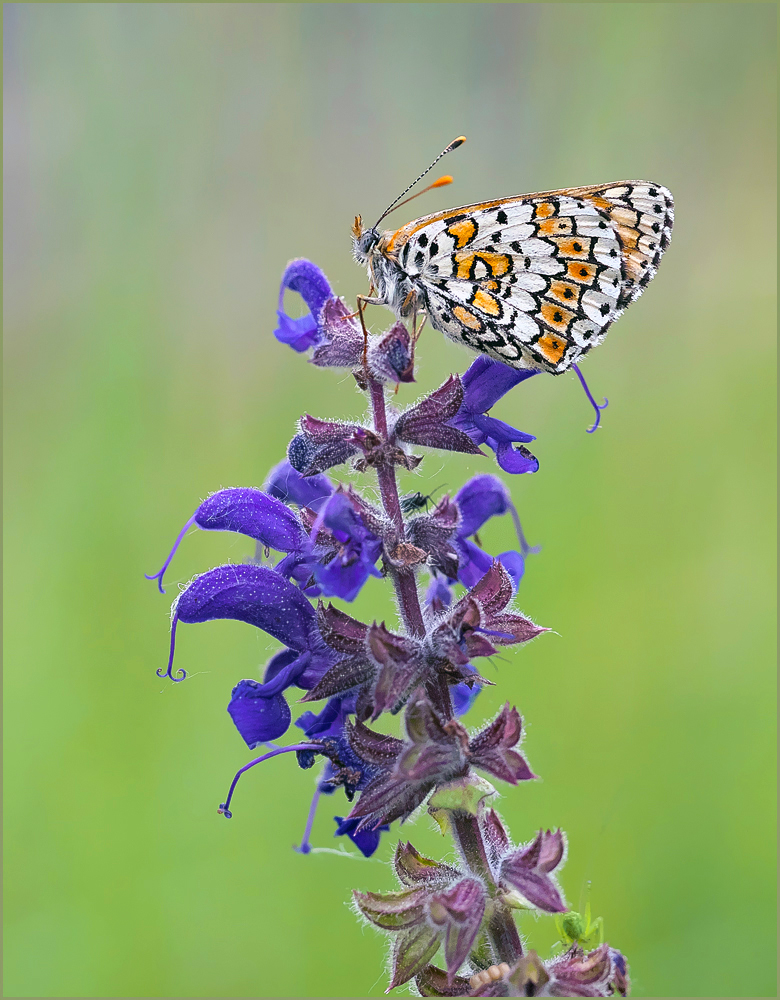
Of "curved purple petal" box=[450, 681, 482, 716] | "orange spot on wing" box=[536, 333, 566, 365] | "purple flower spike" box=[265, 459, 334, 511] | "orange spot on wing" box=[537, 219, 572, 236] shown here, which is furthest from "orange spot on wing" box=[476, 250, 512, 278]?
"curved purple petal" box=[450, 681, 482, 716]

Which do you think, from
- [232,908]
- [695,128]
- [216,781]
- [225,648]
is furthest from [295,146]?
[232,908]

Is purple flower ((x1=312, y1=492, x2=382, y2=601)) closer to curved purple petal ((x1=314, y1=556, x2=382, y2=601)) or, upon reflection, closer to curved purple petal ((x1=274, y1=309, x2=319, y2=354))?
curved purple petal ((x1=314, y1=556, x2=382, y2=601))

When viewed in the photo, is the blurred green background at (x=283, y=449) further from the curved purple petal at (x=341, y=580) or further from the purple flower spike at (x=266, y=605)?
the curved purple petal at (x=341, y=580)

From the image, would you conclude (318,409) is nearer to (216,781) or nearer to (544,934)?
(216,781)

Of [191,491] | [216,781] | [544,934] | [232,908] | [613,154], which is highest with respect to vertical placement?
[613,154]

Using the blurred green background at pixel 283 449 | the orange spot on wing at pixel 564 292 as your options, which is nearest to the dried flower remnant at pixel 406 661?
the orange spot on wing at pixel 564 292

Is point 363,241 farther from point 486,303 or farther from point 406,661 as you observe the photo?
point 406,661
